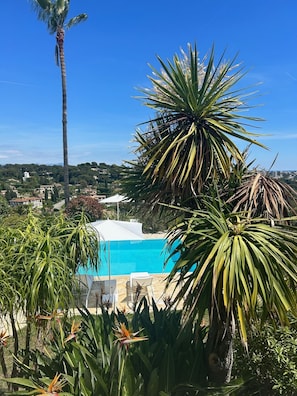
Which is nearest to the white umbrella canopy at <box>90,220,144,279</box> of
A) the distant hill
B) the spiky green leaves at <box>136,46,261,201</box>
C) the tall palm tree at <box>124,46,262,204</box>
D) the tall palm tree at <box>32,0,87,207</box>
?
the tall palm tree at <box>124,46,262,204</box>

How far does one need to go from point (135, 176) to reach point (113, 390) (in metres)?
2.92

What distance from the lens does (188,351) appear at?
4.29m

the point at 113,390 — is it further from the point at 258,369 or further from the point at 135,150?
the point at 135,150

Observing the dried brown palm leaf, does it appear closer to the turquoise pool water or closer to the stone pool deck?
the stone pool deck

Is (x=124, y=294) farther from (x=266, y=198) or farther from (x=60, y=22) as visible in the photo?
(x=60, y=22)

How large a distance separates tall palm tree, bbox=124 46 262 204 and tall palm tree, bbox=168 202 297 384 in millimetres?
1146

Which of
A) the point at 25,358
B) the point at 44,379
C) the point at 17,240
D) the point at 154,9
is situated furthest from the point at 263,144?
the point at 154,9

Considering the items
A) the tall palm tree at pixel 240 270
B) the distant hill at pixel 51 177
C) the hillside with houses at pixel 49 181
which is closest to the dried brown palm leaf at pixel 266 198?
the tall palm tree at pixel 240 270

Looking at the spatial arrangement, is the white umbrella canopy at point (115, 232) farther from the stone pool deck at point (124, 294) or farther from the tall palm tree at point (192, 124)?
the tall palm tree at point (192, 124)

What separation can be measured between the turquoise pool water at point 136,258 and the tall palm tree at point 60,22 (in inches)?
180

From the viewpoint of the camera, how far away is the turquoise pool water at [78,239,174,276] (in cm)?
1822

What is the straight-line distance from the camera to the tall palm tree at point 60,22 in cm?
1866

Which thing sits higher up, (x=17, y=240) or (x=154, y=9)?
(x=154, y=9)

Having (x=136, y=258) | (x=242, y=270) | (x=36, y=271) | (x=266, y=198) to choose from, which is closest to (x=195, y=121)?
(x=266, y=198)
